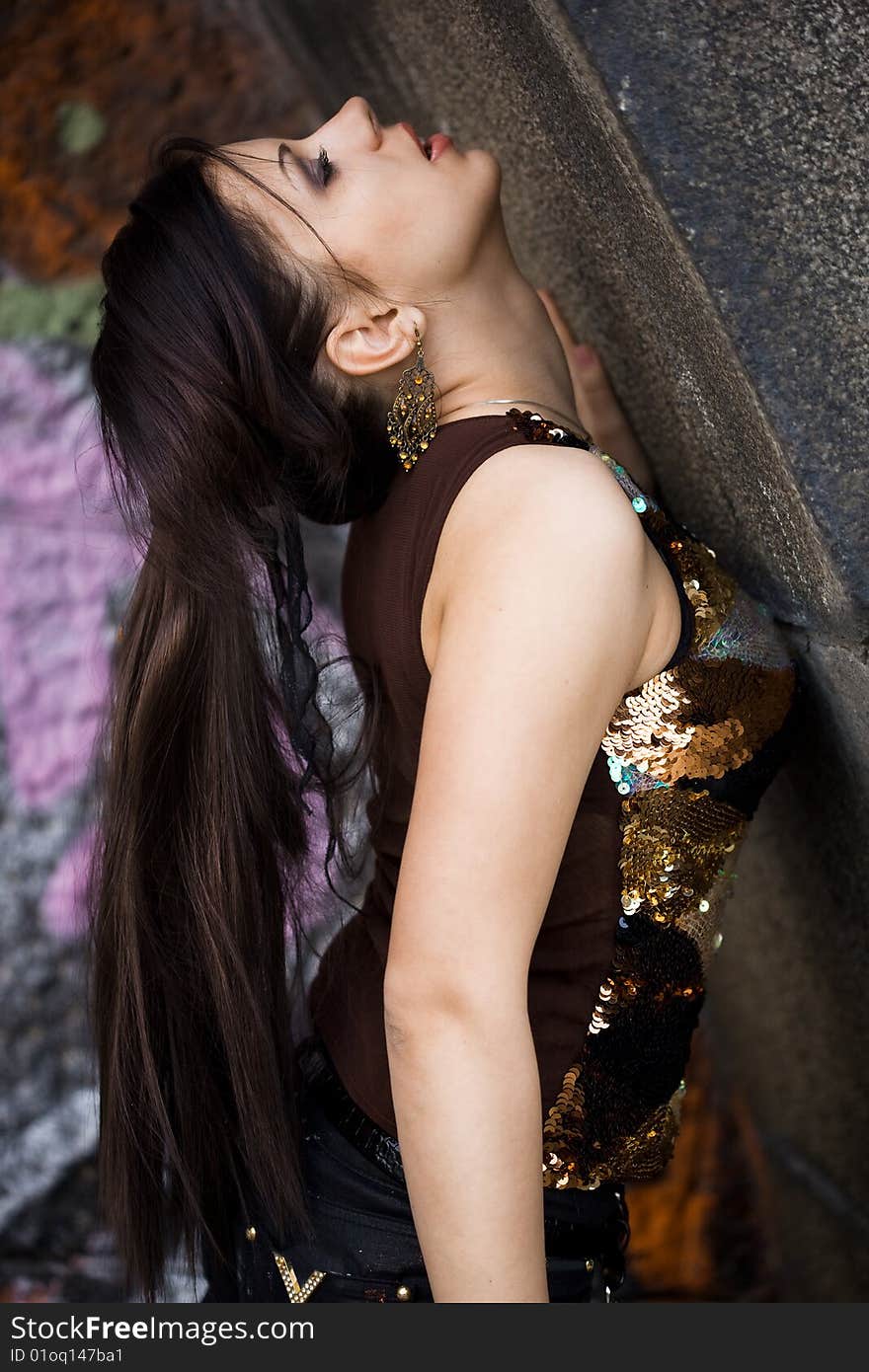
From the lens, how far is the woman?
3.20 ft

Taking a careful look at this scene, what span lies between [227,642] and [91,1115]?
119cm

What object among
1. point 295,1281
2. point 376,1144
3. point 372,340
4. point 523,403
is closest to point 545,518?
point 523,403

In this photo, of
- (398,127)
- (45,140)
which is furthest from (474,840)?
(45,140)

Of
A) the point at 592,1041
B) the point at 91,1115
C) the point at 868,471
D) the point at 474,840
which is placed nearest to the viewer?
the point at 474,840

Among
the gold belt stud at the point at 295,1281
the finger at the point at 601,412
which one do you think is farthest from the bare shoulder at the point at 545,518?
the gold belt stud at the point at 295,1281

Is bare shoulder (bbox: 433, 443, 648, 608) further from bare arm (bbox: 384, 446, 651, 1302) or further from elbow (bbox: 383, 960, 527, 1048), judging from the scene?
elbow (bbox: 383, 960, 527, 1048)

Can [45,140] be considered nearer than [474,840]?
No

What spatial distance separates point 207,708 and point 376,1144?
21.0 inches

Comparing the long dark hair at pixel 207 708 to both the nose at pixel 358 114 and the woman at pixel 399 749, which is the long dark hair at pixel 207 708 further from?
the nose at pixel 358 114

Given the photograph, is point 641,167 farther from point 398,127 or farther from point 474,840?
point 474,840

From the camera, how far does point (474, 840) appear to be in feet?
3.15

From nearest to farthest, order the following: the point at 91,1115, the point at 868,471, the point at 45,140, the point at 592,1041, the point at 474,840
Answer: the point at 474,840 → the point at 868,471 → the point at 592,1041 → the point at 45,140 → the point at 91,1115

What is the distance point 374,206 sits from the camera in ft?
3.84

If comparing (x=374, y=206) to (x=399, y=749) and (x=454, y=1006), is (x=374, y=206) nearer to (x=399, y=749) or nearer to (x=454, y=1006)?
(x=399, y=749)
